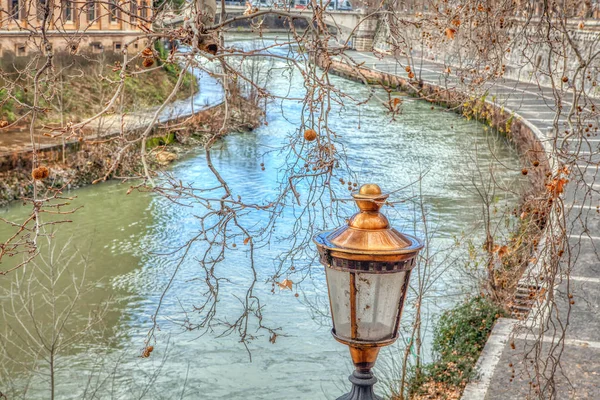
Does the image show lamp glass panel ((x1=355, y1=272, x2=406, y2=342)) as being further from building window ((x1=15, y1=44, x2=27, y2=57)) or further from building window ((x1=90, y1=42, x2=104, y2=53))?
building window ((x1=90, y1=42, x2=104, y2=53))

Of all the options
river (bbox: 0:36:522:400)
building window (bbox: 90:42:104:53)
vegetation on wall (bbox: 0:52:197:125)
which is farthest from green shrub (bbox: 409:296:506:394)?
building window (bbox: 90:42:104:53)

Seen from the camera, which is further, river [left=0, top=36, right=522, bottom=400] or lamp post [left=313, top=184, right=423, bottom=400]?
river [left=0, top=36, right=522, bottom=400]

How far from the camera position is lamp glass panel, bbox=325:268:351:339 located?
2246 mm

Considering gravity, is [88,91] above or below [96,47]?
below

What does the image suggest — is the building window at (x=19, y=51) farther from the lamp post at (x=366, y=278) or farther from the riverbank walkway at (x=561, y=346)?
the lamp post at (x=366, y=278)

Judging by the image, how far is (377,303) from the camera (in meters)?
2.24

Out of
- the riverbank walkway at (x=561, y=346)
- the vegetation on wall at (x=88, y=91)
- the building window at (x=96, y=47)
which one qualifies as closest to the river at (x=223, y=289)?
the riverbank walkway at (x=561, y=346)

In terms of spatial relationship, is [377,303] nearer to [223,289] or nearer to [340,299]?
[340,299]

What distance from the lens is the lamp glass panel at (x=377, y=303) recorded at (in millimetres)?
2223

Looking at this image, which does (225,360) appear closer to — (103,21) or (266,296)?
(266,296)

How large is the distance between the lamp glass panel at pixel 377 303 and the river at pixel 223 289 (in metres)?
2.17

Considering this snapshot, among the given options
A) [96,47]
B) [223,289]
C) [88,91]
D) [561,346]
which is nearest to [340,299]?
[561,346]

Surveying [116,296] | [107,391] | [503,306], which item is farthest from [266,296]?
[503,306]

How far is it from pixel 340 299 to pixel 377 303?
0.34 ft
